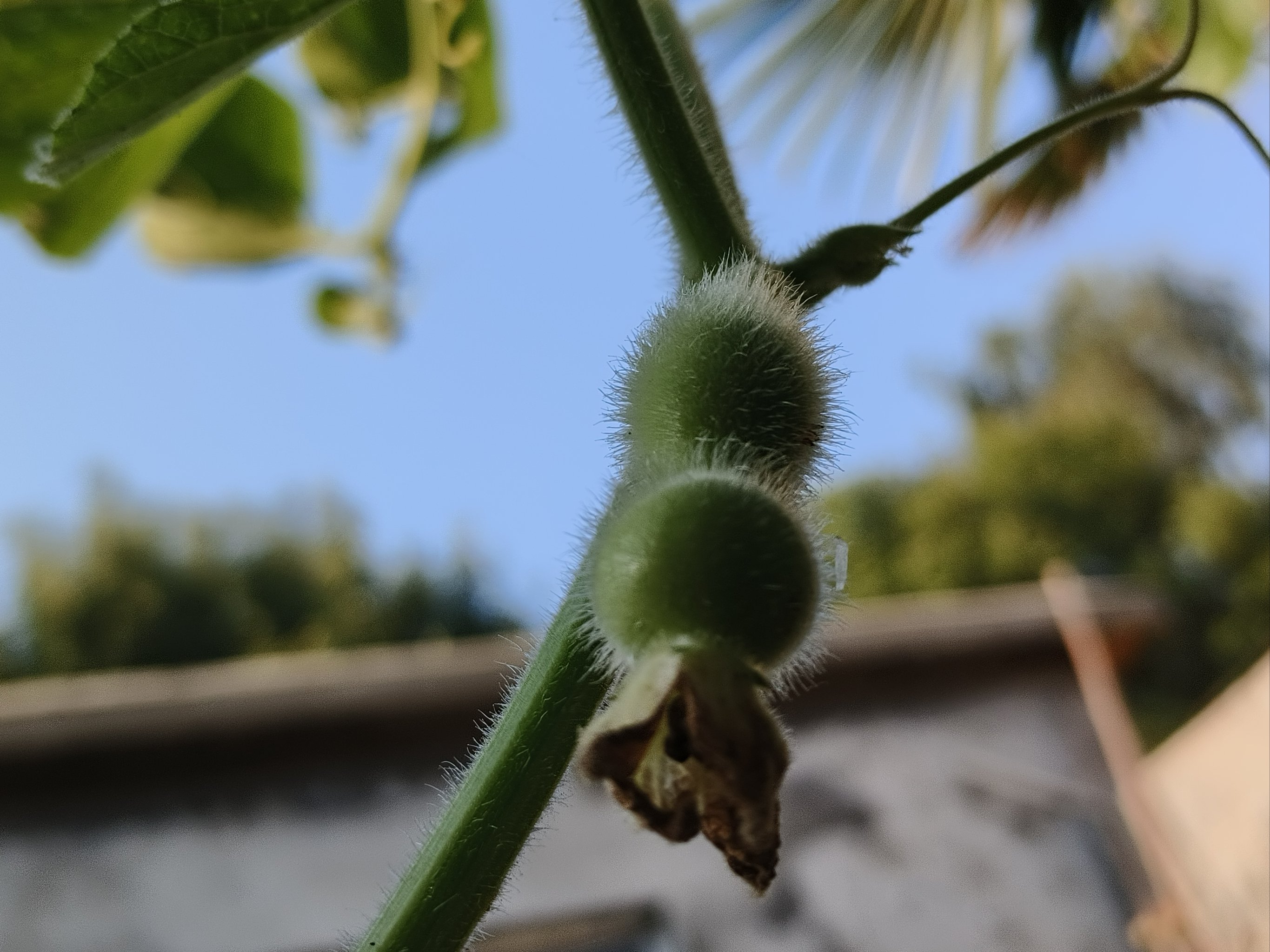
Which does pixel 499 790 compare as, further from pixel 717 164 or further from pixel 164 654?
pixel 164 654

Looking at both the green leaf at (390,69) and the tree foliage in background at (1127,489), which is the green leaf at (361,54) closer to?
the green leaf at (390,69)

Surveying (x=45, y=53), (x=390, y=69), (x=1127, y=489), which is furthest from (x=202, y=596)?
(x=1127, y=489)

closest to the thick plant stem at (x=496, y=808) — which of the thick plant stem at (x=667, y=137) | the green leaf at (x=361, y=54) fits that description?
the thick plant stem at (x=667, y=137)

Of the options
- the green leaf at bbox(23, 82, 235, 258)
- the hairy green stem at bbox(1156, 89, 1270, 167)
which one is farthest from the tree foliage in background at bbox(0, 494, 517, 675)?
the hairy green stem at bbox(1156, 89, 1270, 167)

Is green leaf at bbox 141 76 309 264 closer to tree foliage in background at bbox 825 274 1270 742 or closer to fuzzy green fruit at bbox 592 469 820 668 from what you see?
fuzzy green fruit at bbox 592 469 820 668

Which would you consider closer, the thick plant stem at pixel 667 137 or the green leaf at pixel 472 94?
the thick plant stem at pixel 667 137
